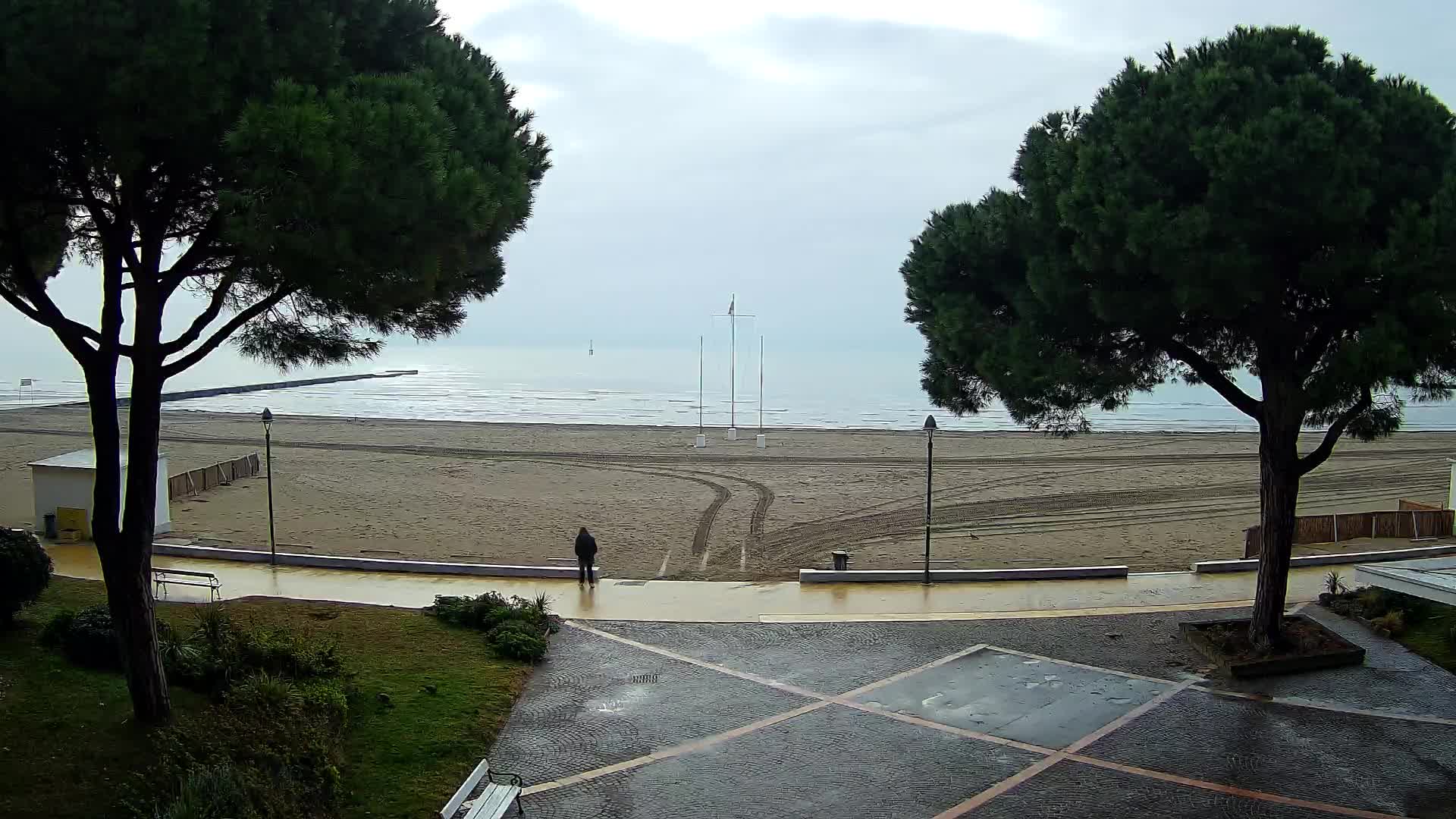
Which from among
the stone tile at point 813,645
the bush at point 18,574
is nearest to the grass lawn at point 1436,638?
the stone tile at point 813,645

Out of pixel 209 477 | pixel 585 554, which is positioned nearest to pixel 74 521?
pixel 209 477

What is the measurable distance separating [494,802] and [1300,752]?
7.54 metres

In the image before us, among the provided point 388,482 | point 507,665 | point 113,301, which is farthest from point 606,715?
point 388,482

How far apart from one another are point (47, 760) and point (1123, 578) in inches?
612

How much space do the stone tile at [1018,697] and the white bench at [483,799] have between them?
14.3 ft

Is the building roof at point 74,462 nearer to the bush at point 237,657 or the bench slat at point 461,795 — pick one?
the bush at point 237,657

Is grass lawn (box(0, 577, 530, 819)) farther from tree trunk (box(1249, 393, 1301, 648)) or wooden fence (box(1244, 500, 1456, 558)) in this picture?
wooden fence (box(1244, 500, 1456, 558))

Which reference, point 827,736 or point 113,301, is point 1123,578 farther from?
point 113,301

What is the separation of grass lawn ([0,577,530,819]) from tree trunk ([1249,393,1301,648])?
9.20 m

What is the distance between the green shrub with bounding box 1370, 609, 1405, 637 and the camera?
12844mm

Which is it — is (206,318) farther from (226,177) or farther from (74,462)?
(74,462)

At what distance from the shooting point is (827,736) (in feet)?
31.4

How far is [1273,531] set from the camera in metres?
12.0

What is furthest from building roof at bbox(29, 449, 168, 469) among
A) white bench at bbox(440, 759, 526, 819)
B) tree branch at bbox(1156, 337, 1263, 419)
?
tree branch at bbox(1156, 337, 1263, 419)
